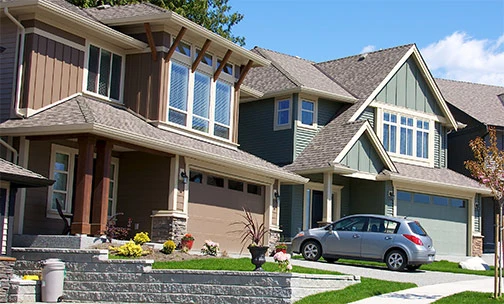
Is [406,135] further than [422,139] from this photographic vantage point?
No

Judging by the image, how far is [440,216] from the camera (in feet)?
99.8

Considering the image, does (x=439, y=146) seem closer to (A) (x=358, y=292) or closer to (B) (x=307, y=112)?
(B) (x=307, y=112)

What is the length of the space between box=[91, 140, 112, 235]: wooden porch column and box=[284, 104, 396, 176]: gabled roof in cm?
980

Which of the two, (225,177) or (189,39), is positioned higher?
(189,39)

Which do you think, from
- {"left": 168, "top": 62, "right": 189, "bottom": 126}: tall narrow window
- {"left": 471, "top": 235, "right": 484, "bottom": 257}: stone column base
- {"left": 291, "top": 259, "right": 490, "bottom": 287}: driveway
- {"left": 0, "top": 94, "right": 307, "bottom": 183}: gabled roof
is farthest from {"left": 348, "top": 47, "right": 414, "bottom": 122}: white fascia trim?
{"left": 291, "top": 259, "right": 490, "bottom": 287}: driveway

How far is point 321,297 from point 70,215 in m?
7.56

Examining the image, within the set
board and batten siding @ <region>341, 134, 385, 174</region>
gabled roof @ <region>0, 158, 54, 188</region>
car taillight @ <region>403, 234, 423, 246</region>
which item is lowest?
car taillight @ <region>403, 234, 423, 246</region>

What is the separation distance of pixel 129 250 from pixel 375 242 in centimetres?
696

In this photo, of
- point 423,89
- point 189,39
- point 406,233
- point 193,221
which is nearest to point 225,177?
point 193,221

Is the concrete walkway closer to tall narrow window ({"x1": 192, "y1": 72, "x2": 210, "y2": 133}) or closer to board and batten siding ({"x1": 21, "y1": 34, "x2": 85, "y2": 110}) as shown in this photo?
tall narrow window ({"x1": 192, "y1": 72, "x2": 210, "y2": 133})

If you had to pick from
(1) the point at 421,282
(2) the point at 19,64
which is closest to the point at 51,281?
(2) the point at 19,64

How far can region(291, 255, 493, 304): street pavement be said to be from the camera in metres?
15.1

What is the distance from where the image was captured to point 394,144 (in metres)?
30.2

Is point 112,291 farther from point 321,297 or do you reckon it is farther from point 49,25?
point 49,25
